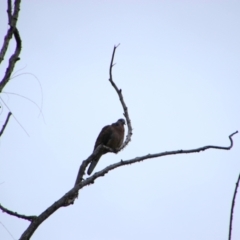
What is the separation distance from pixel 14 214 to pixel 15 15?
149 cm

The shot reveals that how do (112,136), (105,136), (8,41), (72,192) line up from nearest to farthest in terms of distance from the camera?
(8,41)
(72,192)
(112,136)
(105,136)

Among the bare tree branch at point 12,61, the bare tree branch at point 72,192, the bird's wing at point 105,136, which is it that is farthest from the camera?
the bird's wing at point 105,136

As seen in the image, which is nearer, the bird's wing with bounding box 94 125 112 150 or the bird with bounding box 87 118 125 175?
the bird with bounding box 87 118 125 175

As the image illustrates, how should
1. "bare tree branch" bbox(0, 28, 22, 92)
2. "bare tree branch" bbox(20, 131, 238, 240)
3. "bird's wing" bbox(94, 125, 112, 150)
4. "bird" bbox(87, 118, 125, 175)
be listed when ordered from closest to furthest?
"bare tree branch" bbox(0, 28, 22, 92) → "bare tree branch" bbox(20, 131, 238, 240) → "bird" bbox(87, 118, 125, 175) → "bird's wing" bbox(94, 125, 112, 150)

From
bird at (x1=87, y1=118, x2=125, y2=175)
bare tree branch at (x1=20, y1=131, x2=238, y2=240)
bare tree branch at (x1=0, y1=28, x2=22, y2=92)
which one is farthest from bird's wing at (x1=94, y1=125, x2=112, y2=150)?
bare tree branch at (x1=0, y1=28, x2=22, y2=92)

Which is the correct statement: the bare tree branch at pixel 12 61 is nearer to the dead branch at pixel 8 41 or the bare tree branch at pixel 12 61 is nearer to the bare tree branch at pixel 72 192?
the dead branch at pixel 8 41

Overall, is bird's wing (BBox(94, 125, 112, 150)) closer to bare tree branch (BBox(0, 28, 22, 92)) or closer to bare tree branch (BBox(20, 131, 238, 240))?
bare tree branch (BBox(20, 131, 238, 240))

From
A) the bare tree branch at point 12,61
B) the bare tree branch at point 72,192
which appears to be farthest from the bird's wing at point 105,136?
the bare tree branch at point 12,61

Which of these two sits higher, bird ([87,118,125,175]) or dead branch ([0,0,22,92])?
bird ([87,118,125,175])

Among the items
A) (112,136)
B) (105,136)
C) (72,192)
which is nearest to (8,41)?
(72,192)

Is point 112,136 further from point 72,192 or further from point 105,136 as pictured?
point 72,192

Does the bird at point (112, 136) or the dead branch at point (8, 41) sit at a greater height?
the bird at point (112, 136)

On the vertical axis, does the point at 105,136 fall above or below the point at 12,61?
above

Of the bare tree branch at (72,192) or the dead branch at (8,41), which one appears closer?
the dead branch at (8,41)
